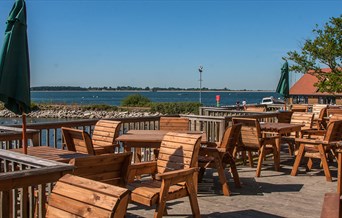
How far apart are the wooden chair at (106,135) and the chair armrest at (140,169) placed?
5.01 ft

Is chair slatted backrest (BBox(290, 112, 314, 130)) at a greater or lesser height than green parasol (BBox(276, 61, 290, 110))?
lesser

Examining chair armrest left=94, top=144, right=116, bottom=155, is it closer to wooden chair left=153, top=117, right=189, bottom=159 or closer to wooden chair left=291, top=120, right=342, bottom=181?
wooden chair left=153, top=117, right=189, bottom=159

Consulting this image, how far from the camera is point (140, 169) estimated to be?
5016 millimetres

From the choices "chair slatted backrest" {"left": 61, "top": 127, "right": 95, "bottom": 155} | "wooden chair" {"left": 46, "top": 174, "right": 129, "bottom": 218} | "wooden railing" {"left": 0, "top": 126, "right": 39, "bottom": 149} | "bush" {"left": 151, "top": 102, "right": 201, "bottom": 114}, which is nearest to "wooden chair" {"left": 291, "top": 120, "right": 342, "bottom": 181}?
"chair slatted backrest" {"left": 61, "top": 127, "right": 95, "bottom": 155}

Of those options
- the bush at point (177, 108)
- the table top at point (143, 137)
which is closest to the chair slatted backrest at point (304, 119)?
the table top at point (143, 137)

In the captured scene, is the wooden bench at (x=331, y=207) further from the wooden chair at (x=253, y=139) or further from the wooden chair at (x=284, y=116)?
the wooden chair at (x=284, y=116)

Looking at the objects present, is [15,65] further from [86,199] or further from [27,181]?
[86,199]

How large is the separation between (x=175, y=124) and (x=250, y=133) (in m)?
1.41

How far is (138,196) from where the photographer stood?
14.0 ft

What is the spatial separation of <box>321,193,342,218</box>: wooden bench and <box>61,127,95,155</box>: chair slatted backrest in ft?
11.9

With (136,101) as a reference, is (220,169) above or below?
above

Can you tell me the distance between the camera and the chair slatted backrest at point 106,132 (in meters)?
6.72

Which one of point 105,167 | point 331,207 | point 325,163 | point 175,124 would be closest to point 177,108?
point 175,124

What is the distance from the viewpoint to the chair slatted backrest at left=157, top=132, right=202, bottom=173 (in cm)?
490
